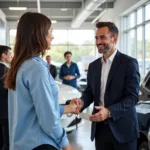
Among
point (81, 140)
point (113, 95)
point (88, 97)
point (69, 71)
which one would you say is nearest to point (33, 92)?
point (113, 95)

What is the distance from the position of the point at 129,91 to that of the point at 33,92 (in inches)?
33.2

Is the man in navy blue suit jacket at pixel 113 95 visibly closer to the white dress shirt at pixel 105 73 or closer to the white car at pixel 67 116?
the white dress shirt at pixel 105 73

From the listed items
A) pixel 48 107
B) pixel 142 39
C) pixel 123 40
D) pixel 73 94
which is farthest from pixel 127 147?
pixel 123 40

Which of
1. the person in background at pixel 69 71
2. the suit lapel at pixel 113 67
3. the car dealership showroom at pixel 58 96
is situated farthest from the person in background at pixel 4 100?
the person in background at pixel 69 71

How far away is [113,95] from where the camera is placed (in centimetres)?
212

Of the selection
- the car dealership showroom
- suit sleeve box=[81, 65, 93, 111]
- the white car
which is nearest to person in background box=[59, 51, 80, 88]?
the white car

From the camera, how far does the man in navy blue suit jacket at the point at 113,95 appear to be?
81.3 inches

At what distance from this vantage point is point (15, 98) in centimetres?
158

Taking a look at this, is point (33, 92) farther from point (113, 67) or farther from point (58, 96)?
point (58, 96)

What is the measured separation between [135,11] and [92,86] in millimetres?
9664

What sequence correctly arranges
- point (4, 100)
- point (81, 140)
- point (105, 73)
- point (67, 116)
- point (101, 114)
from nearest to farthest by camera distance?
point (101, 114) → point (105, 73) → point (4, 100) → point (67, 116) → point (81, 140)

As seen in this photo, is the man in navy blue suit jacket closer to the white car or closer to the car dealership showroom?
the car dealership showroom

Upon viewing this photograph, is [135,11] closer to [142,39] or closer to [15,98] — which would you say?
[142,39]

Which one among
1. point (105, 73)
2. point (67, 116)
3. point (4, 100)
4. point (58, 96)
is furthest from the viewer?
point (67, 116)
